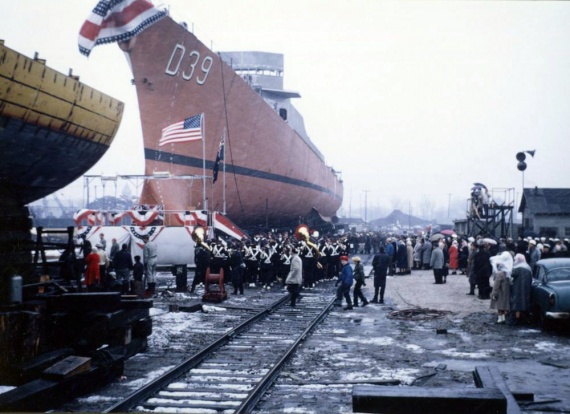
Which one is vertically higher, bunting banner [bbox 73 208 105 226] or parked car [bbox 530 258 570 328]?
bunting banner [bbox 73 208 105 226]

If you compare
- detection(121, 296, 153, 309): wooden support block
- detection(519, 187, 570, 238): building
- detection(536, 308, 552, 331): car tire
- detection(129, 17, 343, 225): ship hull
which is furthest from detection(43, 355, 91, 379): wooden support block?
detection(519, 187, 570, 238): building

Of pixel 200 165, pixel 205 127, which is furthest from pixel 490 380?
pixel 205 127

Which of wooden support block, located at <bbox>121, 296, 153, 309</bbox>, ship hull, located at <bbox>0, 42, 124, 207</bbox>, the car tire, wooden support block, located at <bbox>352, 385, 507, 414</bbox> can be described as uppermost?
ship hull, located at <bbox>0, 42, 124, 207</bbox>

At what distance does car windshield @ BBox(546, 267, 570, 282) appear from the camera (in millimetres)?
10789

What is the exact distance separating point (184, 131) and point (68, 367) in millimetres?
14065

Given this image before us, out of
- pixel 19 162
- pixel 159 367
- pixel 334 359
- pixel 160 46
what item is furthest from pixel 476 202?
pixel 19 162

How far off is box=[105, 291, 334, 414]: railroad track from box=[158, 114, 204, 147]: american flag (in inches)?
354

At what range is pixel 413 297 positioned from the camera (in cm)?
1584

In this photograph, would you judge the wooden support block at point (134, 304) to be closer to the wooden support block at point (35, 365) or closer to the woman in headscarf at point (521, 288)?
the wooden support block at point (35, 365)

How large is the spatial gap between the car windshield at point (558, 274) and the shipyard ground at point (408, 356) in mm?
955

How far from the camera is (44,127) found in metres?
5.65

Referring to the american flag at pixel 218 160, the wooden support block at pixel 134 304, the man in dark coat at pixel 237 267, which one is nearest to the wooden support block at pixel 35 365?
the wooden support block at pixel 134 304

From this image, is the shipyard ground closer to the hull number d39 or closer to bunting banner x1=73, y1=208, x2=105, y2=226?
bunting banner x1=73, y1=208, x2=105, y2=226

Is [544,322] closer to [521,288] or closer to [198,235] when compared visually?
[521,288]
